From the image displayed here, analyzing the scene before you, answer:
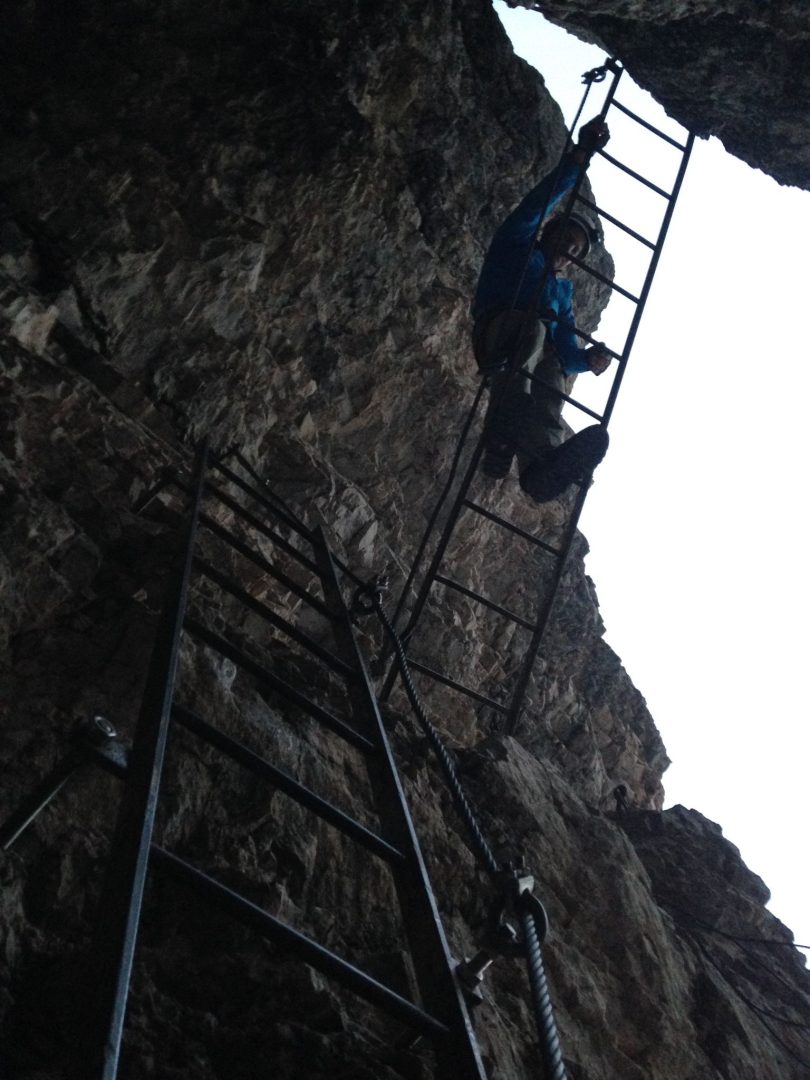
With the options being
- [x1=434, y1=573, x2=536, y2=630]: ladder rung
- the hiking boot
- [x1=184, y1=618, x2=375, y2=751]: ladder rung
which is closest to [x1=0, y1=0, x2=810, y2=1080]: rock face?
[x1=184, y1=618, x2=375, y2=751]: ladder rung

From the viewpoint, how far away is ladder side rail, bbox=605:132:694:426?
586cm

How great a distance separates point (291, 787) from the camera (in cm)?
234

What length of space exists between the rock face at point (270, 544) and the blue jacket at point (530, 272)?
4.48 ft

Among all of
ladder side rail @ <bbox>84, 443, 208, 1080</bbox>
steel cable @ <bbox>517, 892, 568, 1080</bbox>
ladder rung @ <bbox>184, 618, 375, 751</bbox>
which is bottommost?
ladder side rail @ <bbox>84, 443, 208, 1080</bbox>

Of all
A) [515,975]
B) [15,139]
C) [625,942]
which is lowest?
[515,975]

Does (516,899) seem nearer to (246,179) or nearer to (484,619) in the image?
(246,179)

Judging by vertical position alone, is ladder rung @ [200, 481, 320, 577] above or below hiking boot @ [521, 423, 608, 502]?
below

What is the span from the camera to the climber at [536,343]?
568 centimetres

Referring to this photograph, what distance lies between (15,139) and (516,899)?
5446mm

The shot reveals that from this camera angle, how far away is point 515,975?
11.8ft

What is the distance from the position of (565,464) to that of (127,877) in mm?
4400

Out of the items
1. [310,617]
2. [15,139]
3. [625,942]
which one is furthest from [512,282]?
[625,942]

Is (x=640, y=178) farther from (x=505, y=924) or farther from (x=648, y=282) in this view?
(x=505, y=924)

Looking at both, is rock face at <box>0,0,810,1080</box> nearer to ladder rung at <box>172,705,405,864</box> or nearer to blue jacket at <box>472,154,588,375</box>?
ladder rung at <box>172,705,405,864</box>
